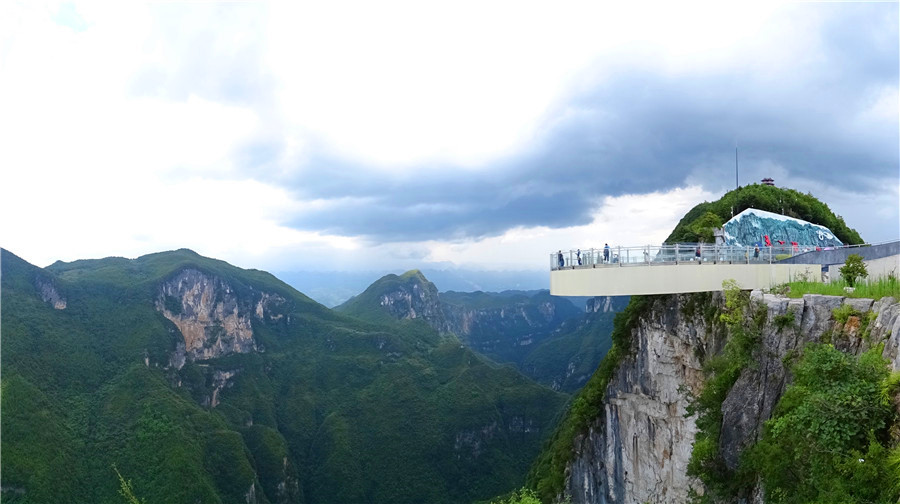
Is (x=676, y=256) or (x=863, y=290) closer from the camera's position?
(x=863, y=290)

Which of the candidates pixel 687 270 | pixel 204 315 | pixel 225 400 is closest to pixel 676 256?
pixel 687 270

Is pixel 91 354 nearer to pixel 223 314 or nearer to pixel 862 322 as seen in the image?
pixel 223 314

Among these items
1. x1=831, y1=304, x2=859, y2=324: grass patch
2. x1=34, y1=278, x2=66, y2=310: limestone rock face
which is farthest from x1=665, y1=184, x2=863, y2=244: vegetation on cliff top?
x1=34, y1=278, x2=66, y2=310: limestone rock face

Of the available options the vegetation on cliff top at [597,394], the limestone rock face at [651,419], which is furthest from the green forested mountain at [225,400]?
the limestone rock face at [651,419]

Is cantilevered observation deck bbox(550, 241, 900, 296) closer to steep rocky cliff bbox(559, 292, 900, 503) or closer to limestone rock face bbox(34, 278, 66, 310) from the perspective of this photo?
steep rocky cliff bbox(559, 292, 900, 503)

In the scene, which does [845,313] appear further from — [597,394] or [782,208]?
[782,208]

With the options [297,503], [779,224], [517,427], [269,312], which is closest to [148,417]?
[297,503]

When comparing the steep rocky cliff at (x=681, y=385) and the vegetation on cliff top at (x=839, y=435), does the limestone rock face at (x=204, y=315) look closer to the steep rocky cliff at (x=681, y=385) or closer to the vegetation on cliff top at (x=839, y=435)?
the steep rocky cliff at (x=681, y=385)
